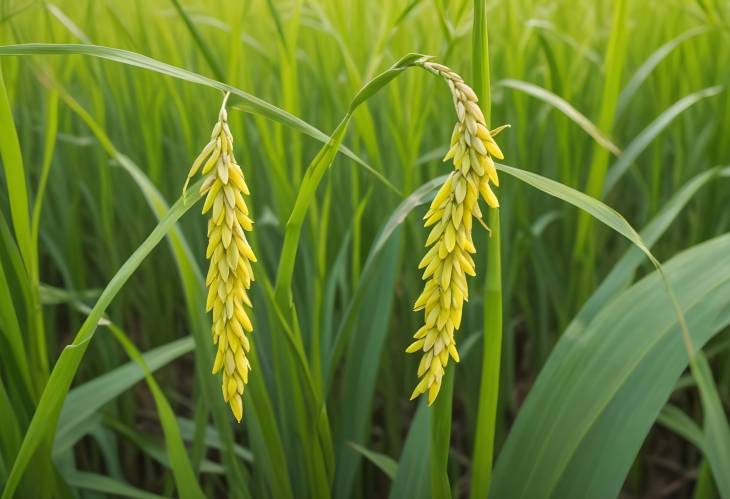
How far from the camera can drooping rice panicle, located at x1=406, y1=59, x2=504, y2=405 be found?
467 mm

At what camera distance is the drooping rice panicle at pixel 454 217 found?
1.53 ft

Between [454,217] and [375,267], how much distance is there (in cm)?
46

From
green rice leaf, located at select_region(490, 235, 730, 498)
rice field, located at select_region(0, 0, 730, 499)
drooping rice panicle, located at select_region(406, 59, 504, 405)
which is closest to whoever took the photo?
drooping rice panicle, located at select_region(406, 59, 504, 405)

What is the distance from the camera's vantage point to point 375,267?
3.07ft

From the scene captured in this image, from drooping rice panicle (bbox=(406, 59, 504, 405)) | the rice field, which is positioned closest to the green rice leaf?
the rice field

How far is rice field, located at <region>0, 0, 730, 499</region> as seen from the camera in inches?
25.2

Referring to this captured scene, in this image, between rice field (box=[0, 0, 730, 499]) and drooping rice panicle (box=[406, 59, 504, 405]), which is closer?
drooping rice panicle (box=[406, 59, 504, 405])

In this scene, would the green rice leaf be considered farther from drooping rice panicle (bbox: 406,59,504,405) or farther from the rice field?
drooping rice panicle (bbox: 406,59,504,405)

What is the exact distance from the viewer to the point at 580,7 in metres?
2.25

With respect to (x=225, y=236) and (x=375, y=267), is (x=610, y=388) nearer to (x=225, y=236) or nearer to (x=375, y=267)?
(x=375, y=267)

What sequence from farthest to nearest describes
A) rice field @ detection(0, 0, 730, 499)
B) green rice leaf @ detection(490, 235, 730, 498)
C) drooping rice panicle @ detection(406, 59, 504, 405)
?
green rice leaf @ detection(490, 235, 730, 498)
rice field @ detection(0, 0, 730, 499)
drooping rice panicle @ detection(406, 59, 504, 405)

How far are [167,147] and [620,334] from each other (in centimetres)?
111

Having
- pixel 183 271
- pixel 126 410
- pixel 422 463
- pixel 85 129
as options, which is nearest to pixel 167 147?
pixel 85 129

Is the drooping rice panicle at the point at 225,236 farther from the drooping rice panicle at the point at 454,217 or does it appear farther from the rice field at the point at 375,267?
the drooping rice panicle at the point at 454,217
